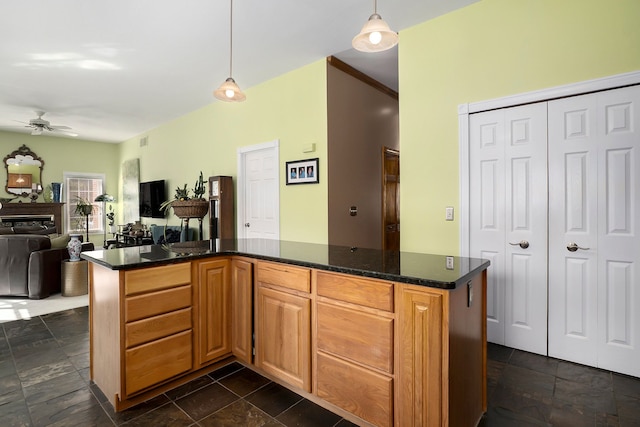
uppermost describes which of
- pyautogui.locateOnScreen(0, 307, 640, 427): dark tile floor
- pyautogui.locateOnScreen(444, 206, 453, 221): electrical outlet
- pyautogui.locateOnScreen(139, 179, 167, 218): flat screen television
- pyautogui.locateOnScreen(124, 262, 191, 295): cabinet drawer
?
pyautogui.locateOnScreen(139, 179, 167, 218): flat screen television

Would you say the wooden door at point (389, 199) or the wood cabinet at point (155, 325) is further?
the wooden door at point (389, 199)

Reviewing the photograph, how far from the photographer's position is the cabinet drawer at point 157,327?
1959 millimetres

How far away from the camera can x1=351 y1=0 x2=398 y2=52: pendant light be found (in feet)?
6.27

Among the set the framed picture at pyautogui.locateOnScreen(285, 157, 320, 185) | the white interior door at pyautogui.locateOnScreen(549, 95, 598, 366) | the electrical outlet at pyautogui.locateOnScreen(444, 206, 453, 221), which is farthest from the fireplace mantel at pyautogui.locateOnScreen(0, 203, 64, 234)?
the white interior door at pyautogui.locateOnScreen(549, 95, 598, 366)

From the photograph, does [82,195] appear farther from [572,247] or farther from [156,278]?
[572,247]

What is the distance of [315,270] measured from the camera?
6.23 feet

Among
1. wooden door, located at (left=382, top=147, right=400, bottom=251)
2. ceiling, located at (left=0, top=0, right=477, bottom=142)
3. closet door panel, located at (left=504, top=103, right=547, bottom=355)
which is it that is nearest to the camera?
closet door panel, located at (left=504, top=103, right=547, bottom=355)

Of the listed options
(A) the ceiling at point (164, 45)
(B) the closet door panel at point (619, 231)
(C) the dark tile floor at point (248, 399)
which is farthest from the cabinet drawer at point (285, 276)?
(A) the ceiling at point (164, 45)

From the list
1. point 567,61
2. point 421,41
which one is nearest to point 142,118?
point 421,41

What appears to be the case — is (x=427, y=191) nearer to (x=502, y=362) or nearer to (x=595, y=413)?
(x=502, y=362)

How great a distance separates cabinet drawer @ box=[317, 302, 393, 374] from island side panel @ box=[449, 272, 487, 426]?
11.5 inches

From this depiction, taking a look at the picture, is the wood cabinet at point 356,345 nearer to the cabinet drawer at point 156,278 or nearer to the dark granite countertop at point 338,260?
the dark granite countertop at point 338,260

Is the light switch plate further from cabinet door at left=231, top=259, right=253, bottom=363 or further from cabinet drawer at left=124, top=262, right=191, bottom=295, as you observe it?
cabinet drawer at left=124, top=262, right=191, bottom=295

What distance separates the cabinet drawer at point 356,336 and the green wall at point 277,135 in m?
2.23
